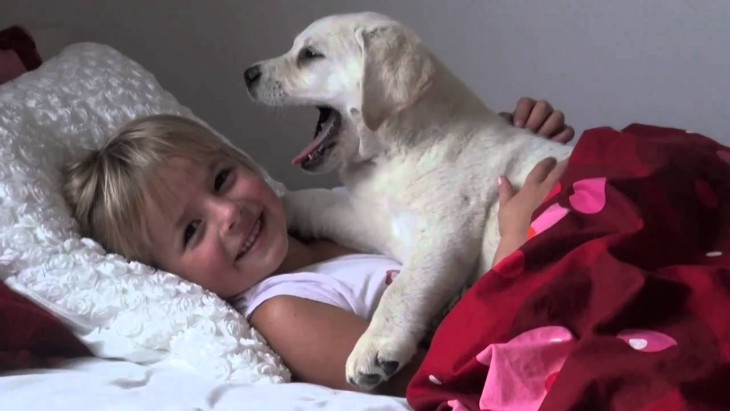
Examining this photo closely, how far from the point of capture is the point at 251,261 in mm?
1101

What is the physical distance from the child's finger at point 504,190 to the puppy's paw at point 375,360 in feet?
0.90

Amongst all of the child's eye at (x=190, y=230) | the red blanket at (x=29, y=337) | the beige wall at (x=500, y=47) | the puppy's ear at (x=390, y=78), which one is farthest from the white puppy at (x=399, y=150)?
the beige wall at (x=500, y=47)

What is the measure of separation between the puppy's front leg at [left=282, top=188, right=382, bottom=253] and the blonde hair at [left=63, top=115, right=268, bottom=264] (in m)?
0.16

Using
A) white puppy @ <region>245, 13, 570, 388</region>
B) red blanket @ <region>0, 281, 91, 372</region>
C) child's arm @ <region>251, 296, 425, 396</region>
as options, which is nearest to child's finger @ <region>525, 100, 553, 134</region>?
white puppy @ <region>245, 13, 570, 388</region>

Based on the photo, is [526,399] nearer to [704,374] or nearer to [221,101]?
[704,374]

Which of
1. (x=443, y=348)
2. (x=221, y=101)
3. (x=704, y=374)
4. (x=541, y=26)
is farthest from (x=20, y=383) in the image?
(x=541, y=26)

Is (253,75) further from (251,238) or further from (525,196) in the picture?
(525,196)

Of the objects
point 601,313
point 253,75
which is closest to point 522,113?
point 253,75

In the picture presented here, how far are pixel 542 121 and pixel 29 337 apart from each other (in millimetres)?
867

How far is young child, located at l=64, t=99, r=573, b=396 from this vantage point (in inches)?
39.6

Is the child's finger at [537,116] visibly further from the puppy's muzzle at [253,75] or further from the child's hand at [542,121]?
the puppy's muzzle at [253,75]

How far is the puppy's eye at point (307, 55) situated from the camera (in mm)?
1249

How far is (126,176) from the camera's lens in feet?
3.63

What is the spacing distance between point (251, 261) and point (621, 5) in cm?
126
